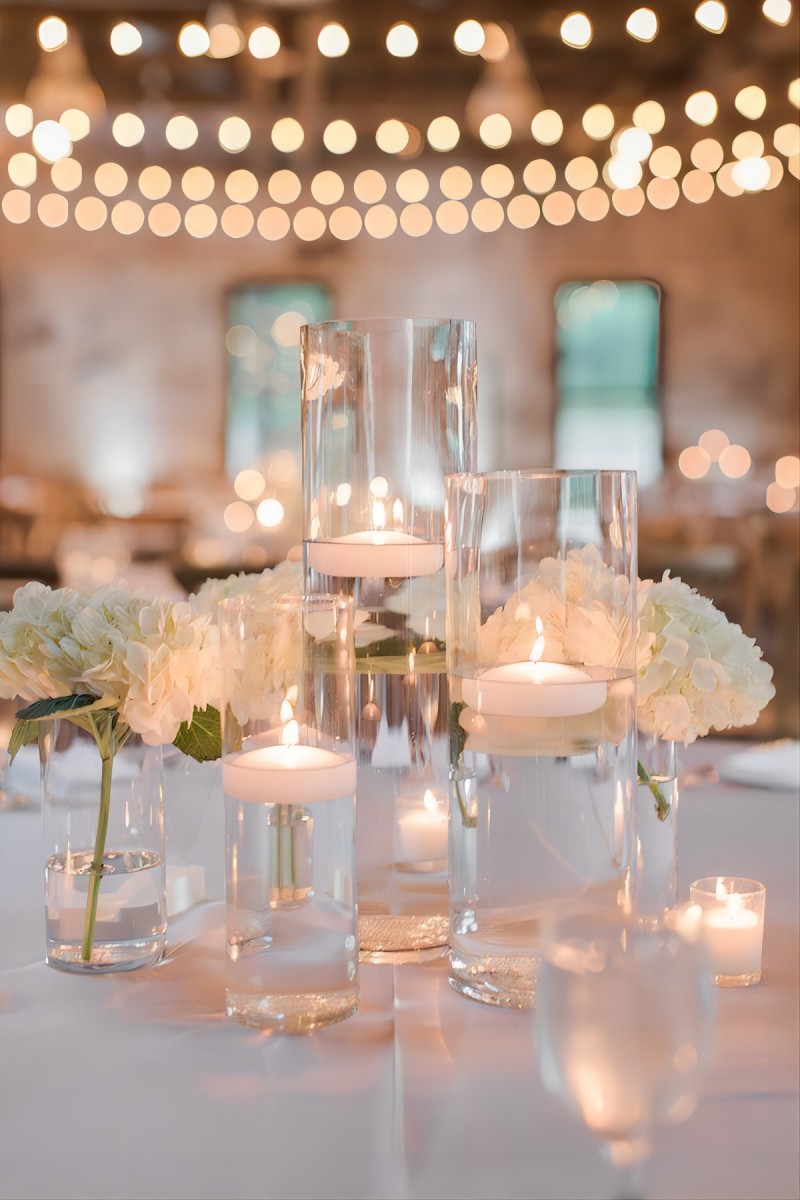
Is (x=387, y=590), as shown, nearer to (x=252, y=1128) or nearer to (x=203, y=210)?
(x=252, y=1128)

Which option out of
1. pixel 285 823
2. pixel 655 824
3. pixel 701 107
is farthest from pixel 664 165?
pixel 285 823

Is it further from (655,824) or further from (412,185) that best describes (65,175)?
(655,824)

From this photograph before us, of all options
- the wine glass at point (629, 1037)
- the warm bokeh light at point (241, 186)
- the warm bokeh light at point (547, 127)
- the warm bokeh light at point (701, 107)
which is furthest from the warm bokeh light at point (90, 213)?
the wine glass at point (629, 1037)

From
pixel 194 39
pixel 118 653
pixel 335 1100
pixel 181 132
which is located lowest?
pixel 335 1100

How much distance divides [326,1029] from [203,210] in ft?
16.0

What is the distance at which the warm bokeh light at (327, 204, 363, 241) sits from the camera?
201 inches

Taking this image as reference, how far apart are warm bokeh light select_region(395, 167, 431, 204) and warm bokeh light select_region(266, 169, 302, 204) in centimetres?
40

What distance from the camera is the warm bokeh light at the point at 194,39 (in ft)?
16.0

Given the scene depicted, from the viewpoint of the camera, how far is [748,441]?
503 cm

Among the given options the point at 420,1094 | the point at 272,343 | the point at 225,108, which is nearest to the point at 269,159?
the point at 225,108

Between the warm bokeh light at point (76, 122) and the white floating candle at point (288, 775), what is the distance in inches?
195

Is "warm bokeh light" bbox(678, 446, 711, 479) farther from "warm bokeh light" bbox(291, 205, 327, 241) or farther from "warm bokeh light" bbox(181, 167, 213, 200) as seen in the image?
"warm bokeh light" bbox(181, 167, 213, 200)

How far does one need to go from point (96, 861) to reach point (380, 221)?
4596 millimetres

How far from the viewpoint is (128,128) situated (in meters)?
5.12
